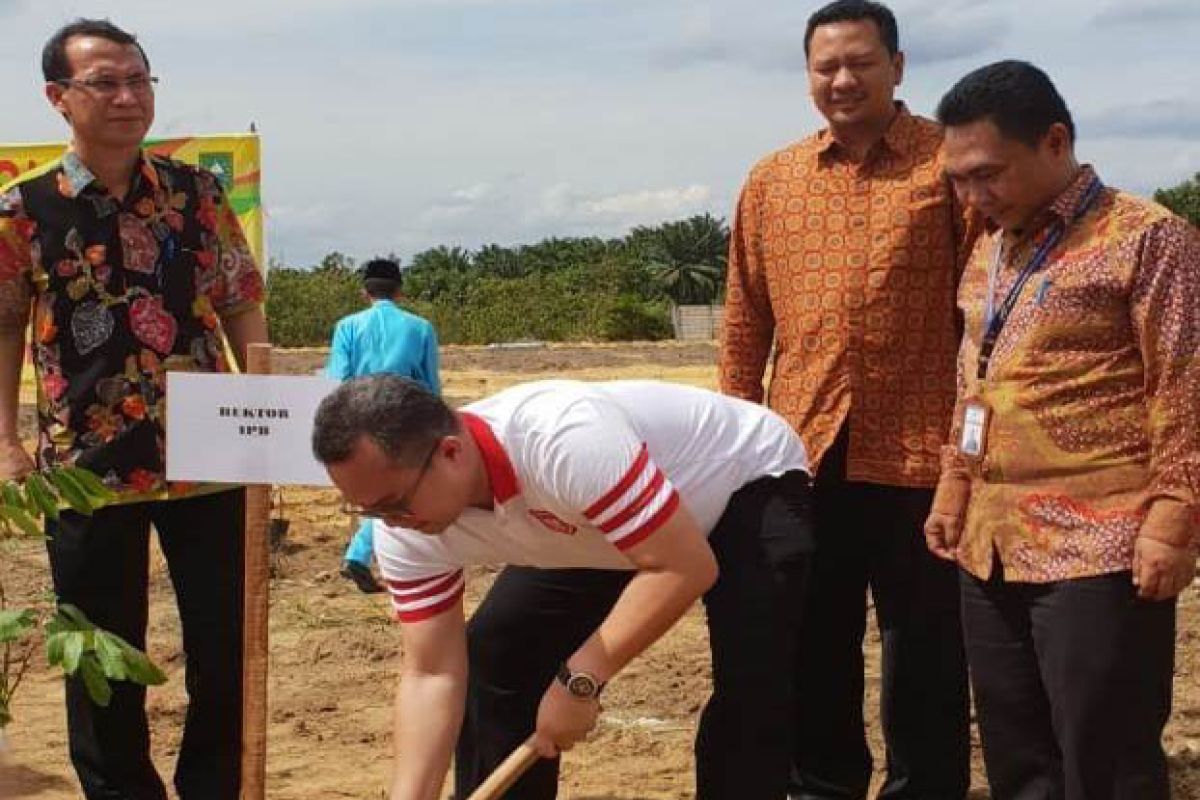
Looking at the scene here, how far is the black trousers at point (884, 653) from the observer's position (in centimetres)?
400

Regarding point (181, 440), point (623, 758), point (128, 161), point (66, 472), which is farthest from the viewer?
point (623, 758)

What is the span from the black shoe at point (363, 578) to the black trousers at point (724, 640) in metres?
4.04

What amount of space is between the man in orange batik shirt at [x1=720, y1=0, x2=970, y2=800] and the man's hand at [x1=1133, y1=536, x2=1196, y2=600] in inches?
42.4

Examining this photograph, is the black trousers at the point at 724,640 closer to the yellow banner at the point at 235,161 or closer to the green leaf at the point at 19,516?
the green leaf at the point at 19,516

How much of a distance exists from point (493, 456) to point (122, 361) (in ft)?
4.57

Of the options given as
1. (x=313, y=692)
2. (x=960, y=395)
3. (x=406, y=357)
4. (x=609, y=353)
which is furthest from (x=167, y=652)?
(x=609, y=353)

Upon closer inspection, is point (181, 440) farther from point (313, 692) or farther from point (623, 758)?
point (313, 692)

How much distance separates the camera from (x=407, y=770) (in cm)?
312

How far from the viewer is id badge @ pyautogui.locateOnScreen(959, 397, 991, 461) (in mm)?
3146

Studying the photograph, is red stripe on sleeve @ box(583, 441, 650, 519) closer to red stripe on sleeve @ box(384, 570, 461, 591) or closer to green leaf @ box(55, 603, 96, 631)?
red stripe on sleeve @ box(384, 570, 461, 591)

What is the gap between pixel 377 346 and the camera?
7.38 m

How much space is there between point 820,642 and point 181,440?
166 centimetres

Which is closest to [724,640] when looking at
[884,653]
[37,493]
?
[884,653]

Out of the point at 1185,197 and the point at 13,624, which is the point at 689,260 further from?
the point at 13,624
